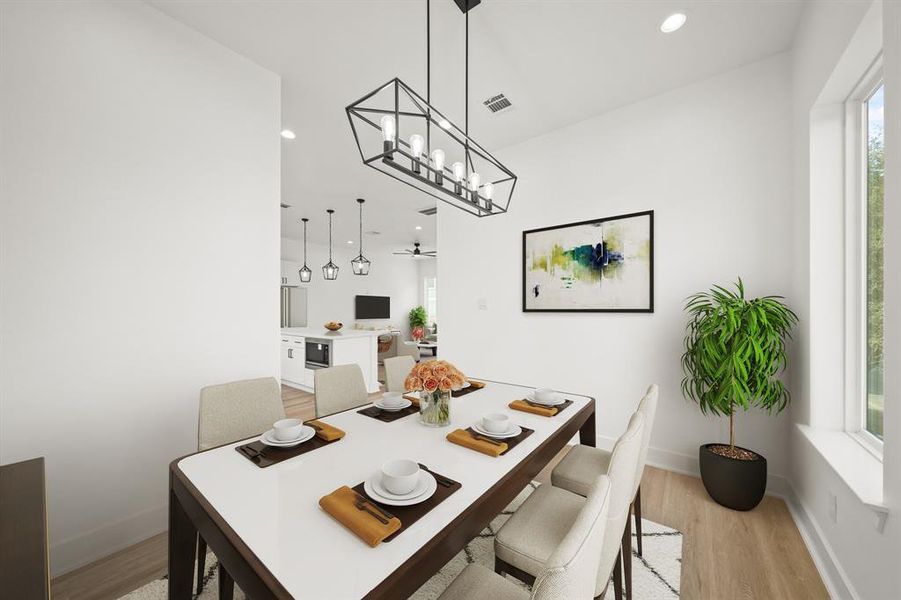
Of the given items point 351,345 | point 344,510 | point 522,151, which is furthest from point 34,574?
point 351,345

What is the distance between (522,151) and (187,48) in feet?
9.01

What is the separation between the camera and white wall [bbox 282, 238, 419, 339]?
8.46 meters

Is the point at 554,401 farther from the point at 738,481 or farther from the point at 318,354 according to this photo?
the point at 318,354

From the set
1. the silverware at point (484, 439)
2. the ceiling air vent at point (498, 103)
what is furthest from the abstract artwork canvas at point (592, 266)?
the silverware at point (484, 439)

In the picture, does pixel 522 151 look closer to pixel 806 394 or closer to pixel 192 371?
pixel 806 394

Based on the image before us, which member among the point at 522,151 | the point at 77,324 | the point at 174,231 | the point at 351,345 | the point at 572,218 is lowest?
the point at 351,345

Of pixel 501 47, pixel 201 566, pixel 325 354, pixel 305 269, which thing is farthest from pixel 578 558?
pixel 305 269

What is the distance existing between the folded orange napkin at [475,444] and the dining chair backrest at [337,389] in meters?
1.00

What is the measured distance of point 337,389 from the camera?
7.45 feet

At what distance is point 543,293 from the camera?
11.3ft

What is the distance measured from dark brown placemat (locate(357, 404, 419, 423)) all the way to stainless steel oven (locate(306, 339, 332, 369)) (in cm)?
356

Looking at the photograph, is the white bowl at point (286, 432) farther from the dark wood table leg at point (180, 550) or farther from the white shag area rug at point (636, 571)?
the white shag area rug at point (636, 571)

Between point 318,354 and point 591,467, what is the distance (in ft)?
15.1

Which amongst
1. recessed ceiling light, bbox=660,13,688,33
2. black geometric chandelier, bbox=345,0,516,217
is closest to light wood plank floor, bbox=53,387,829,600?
black geometric chandelier, bbox=345,0,516,217
